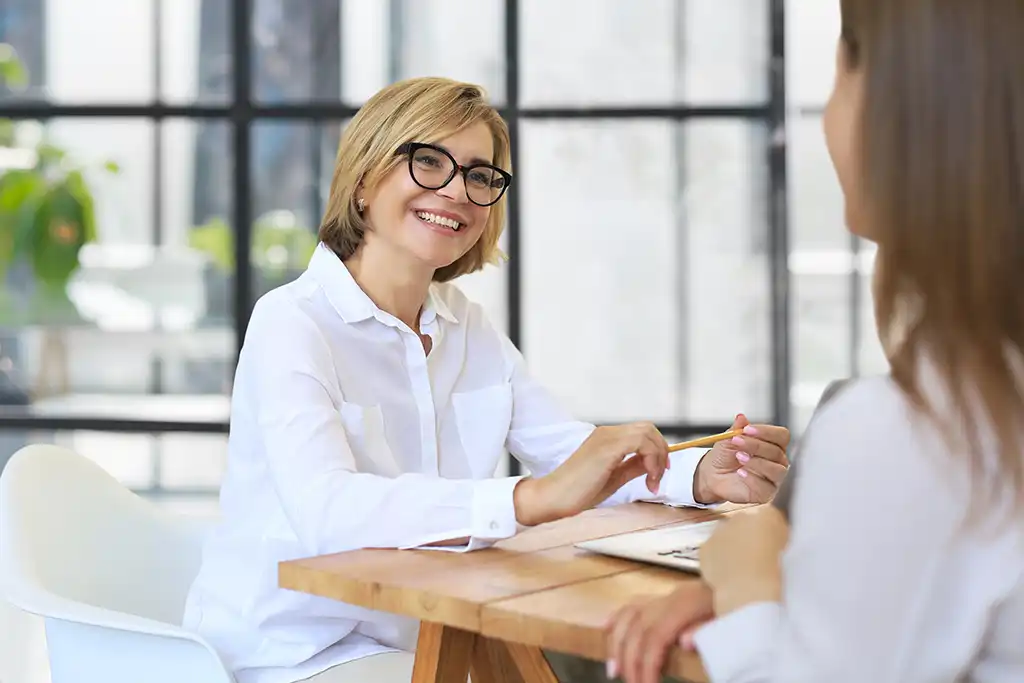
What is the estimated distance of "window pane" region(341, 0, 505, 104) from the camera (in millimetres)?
4027

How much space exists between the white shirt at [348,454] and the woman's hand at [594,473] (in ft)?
0.13

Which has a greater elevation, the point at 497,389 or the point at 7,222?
the point at 7,222

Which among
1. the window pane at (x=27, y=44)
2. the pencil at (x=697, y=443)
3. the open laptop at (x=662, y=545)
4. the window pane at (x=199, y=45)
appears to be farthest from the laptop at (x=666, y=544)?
the window pane at (x=27, y=44)

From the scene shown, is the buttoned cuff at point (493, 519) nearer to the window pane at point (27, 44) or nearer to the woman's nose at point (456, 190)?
the woman's nose at point (456, 190)

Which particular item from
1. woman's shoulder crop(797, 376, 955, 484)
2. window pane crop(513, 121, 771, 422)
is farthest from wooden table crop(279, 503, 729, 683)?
window pane crop(513, 121, 771, 422)

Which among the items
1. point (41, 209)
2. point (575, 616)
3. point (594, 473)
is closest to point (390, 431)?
point (594, 473)

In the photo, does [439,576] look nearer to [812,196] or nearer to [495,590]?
[495,590]

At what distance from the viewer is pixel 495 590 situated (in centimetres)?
131

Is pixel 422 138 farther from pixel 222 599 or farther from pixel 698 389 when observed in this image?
pixel 698 389

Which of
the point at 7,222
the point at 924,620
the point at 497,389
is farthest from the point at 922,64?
the point at 7,222

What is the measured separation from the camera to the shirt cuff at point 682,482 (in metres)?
1.90

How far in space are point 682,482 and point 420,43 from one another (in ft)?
8.36

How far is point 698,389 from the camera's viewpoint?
13.4ft

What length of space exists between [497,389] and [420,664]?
744mm
